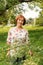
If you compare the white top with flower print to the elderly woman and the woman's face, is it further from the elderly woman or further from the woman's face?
the woman's face

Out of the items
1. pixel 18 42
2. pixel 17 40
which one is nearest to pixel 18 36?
pixel 17 40

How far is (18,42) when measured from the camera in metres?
8.02

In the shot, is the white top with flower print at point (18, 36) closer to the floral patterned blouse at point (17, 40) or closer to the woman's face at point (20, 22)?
the floral patterned blouse at point (17, 40)

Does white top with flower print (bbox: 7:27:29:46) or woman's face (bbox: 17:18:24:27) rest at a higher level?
woman's face (bbox: 17:18:24:27)

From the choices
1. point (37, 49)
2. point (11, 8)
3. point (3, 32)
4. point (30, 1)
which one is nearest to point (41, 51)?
point (37, 49)

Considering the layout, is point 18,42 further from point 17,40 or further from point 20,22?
point 20,22

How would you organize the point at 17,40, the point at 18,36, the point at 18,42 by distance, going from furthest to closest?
the point at 18,36 < the point at 17,40 < the point at 18,42

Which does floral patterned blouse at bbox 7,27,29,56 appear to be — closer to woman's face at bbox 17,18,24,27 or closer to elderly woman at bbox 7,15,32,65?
elderly woman at bbox 7,15,32,65

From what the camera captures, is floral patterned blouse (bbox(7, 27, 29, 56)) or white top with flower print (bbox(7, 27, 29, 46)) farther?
white top with flower print (bbox(7, 27, 29, 46))

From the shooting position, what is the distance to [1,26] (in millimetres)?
24891

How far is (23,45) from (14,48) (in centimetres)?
21

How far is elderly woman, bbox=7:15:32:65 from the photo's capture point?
7736 millimetres

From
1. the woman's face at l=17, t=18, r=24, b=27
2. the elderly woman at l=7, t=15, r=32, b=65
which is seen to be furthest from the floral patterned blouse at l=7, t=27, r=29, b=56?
the woman's face at l=17, t=18, r=24, b=27

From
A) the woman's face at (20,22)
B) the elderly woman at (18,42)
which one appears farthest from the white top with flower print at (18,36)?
the woman's face at (20,22)
